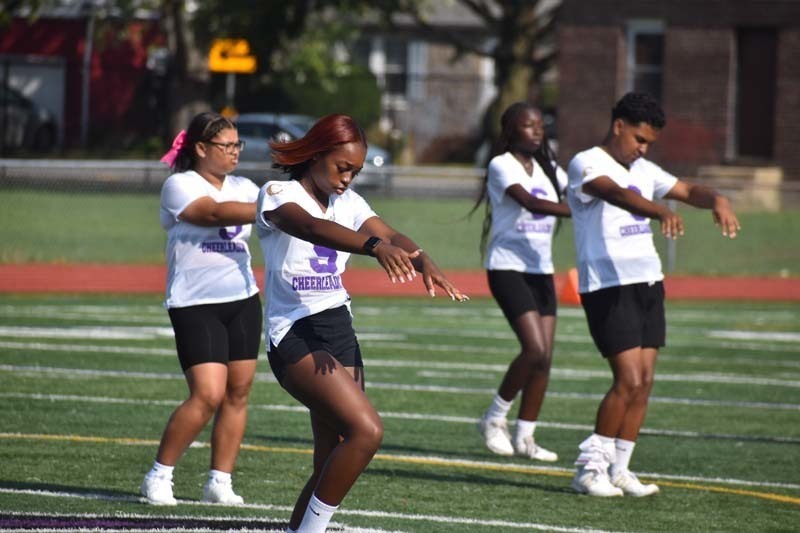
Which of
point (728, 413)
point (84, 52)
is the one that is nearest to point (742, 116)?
point (84, 52)

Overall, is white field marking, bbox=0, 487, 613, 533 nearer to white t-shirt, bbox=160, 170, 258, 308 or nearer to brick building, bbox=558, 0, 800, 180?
white t-shirt, bbox=160, 170, 258, 308

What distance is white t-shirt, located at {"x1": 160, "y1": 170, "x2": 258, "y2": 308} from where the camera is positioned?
7.73 metres

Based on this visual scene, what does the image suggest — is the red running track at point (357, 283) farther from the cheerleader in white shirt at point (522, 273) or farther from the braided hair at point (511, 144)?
the cheerleader in white shirt at point (522, 273)

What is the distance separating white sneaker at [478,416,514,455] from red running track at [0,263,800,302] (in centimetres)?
931

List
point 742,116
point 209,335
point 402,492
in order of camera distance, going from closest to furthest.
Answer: point 209,335, point 402,492, point 742,116

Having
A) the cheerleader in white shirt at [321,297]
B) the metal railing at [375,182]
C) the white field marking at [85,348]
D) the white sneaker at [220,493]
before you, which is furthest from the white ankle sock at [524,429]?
the metal railing at [375,182]

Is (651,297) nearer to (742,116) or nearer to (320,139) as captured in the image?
(320,139)

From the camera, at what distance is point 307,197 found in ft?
20.2

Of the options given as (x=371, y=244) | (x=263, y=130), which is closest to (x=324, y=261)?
(x=371, y=244)

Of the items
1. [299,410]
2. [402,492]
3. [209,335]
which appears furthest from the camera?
[299,410]

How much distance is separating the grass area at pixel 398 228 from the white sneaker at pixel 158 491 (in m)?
14.5

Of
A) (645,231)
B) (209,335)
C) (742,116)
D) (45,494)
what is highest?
(742,116)

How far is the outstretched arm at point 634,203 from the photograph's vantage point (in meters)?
7.66

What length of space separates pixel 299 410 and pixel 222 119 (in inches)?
141
